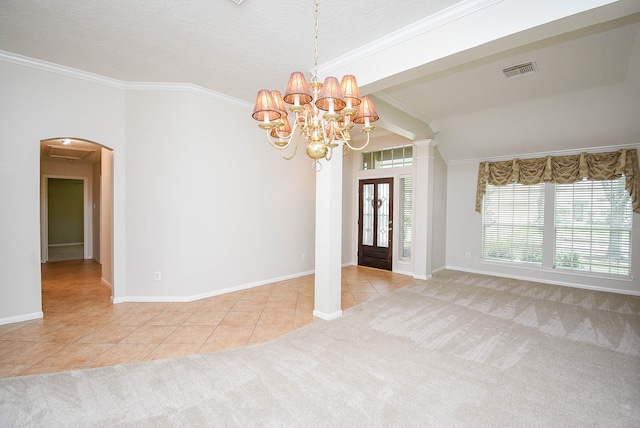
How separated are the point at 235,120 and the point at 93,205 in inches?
226

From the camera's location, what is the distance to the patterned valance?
4492 millimetres

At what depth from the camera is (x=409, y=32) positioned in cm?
259

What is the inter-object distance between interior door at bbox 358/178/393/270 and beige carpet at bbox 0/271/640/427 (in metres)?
2.98

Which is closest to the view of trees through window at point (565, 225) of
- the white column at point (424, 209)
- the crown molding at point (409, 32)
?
the white column at point (424, 209)

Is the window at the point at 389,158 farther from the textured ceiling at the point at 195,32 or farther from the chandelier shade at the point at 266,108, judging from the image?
the chandelier shade at the point at 266,108

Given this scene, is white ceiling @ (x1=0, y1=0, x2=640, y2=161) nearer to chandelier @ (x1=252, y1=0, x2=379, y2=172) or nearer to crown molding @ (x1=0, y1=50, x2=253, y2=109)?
crown molding @ (x1=0, y1=50, x2=253, y2=109)

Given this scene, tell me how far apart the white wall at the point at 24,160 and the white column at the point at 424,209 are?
5438mm

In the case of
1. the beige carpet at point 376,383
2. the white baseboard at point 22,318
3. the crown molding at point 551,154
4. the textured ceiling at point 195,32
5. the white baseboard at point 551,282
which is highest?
the textured ceiling at point 195,32

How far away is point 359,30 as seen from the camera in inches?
104

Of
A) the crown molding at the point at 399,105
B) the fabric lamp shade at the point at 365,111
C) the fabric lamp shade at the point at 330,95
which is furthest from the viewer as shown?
the crown molding at the point at 399,105

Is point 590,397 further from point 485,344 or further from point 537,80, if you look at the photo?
point 537,80

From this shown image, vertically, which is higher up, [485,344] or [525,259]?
[525,259]

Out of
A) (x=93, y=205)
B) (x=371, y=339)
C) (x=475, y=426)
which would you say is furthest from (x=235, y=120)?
(x=93, y=205)

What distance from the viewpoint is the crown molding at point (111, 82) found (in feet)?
10.4
